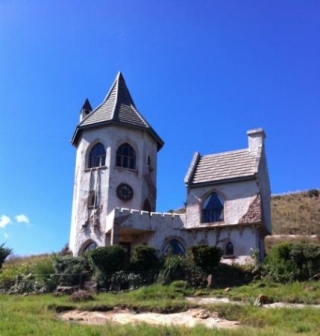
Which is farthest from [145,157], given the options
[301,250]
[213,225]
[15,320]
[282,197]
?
[282,197]

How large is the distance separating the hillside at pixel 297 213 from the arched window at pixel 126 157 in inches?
751

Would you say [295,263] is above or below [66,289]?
above

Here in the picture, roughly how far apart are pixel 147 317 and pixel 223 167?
15925 mm

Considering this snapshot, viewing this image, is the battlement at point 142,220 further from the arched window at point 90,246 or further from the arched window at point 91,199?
the arched window at point 91,199

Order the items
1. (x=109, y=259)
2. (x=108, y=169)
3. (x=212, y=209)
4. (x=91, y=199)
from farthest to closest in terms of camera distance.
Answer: (x=91, y=199) → (x=108, y=169) → (x=212, y=209) → (x=109, y=259)

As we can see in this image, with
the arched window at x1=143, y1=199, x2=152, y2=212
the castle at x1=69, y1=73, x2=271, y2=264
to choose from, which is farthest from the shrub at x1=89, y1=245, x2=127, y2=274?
the arched window at x1=143, y1=199, x2=152, y2=212

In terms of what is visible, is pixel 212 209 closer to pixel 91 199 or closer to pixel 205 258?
pixel 205 258

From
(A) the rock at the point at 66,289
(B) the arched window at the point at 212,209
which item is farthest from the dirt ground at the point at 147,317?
(B) the arched window at the point at 212,209

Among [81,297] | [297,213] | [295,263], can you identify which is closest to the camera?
[81,297]

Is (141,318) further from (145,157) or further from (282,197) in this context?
(282,197)

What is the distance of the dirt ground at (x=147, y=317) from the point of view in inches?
664

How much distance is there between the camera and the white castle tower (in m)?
32.7

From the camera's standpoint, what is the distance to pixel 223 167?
106ft

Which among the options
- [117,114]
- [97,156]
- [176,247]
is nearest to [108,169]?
[97,156]
